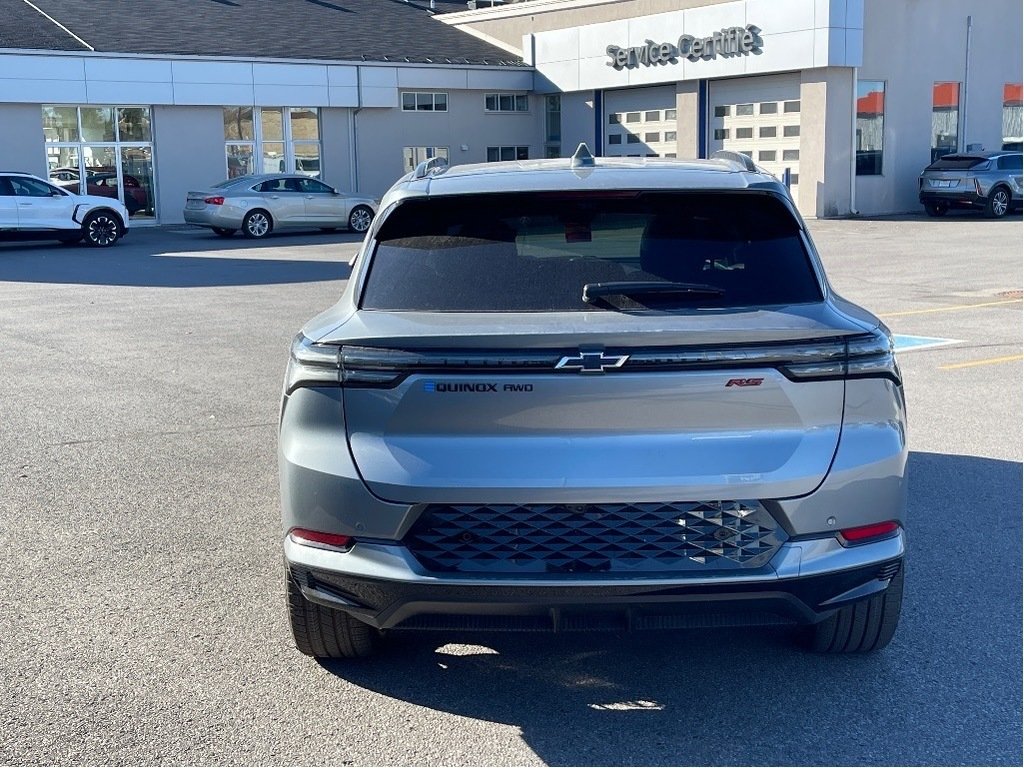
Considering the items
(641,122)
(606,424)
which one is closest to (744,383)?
(606,424)

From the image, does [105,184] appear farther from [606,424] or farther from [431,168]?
[606,424]

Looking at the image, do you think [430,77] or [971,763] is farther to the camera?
[430,77]

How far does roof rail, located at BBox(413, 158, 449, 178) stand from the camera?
4753mm

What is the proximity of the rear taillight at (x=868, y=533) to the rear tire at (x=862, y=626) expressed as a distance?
1.05 feet

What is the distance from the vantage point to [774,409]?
3650 mm

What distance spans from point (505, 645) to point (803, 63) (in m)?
29.2

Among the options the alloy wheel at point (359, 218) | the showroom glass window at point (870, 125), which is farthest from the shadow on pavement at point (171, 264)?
the showroom glass window at point (870, 125)

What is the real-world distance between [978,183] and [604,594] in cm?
2963

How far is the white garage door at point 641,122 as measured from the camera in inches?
1425

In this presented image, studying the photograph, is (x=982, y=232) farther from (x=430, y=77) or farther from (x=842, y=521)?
(x=842, y=521)

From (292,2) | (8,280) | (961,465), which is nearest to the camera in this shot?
(961,465)

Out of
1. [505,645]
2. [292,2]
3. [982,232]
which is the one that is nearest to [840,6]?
[982,232]

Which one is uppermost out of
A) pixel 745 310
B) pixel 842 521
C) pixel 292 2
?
pixel 292 2

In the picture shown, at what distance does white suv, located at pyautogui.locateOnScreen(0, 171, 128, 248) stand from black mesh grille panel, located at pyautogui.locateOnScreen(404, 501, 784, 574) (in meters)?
24.1
